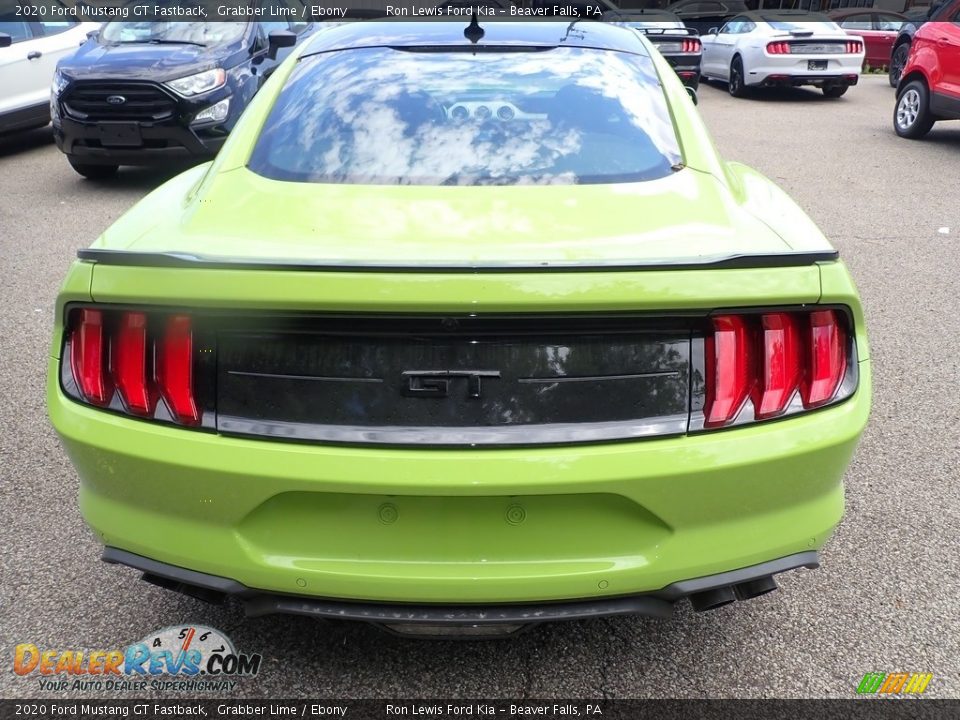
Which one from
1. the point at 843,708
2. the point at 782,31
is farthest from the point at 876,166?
the point at 843,708

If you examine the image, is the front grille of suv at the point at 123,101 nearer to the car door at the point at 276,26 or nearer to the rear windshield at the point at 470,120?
the car door at the point at 276,26

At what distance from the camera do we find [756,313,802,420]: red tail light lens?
1.88 meters

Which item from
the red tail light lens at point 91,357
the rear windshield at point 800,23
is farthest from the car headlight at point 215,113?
the rear windshield at point 800,23

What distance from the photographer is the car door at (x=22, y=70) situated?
912 cm

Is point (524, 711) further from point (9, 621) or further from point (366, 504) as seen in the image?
point (9, 621)

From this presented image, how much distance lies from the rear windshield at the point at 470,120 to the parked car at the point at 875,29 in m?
18.6

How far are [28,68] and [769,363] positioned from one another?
32.4ft

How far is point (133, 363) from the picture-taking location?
191 centimetres

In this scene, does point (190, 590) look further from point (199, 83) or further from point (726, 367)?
point (199, 83)

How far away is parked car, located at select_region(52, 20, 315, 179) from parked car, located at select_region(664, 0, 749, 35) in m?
13.5

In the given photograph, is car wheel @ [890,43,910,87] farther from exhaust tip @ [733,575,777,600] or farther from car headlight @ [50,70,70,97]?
exhaust tip @ [733,575,777,600]

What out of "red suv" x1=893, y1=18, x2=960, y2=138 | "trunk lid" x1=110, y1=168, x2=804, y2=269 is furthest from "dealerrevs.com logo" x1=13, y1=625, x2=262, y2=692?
"red suv" x1=893, y1=18, x2=960, y2=138

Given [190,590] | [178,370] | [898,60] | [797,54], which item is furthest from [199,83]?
[898,60]

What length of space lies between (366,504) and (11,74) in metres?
9.42
